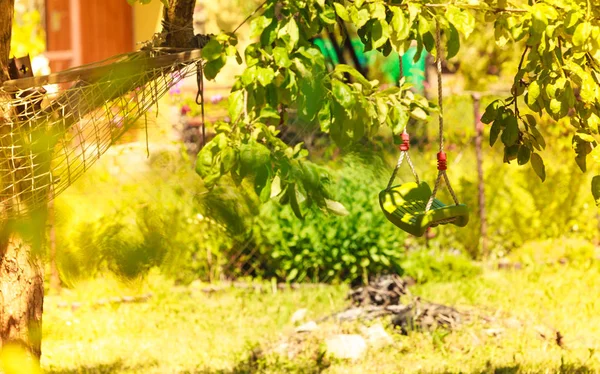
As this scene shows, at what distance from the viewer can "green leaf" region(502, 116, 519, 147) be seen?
10.6 ft

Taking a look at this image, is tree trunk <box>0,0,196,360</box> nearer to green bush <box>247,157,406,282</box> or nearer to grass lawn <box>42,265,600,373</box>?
grass lawn <box>42,265,600,373</box>

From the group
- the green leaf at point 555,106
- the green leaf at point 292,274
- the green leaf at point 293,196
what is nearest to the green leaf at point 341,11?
the green leaf at point 293,196

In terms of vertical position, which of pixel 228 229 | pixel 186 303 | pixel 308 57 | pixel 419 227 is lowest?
pixel 186 303

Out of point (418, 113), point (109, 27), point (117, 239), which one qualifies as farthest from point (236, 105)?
point (109, 27)

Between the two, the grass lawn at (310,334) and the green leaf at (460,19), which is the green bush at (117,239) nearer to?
the green leaf at (460,19)

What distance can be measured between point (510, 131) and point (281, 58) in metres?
1.10

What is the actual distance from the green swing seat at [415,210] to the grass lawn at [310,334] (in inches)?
63.1

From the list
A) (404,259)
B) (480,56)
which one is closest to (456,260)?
(404,259)

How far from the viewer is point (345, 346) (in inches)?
190

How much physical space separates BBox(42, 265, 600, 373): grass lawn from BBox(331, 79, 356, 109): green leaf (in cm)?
225

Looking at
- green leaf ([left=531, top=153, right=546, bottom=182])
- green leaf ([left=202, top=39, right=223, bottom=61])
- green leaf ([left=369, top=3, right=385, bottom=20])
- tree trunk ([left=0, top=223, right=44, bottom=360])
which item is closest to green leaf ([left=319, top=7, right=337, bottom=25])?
green leaf ([left=369, top=3, right=385, bottom=20])

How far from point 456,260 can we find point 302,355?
2.37 meters

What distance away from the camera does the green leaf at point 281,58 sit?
2.56 meters

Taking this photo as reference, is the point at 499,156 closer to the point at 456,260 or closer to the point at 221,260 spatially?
the point at 456,260
